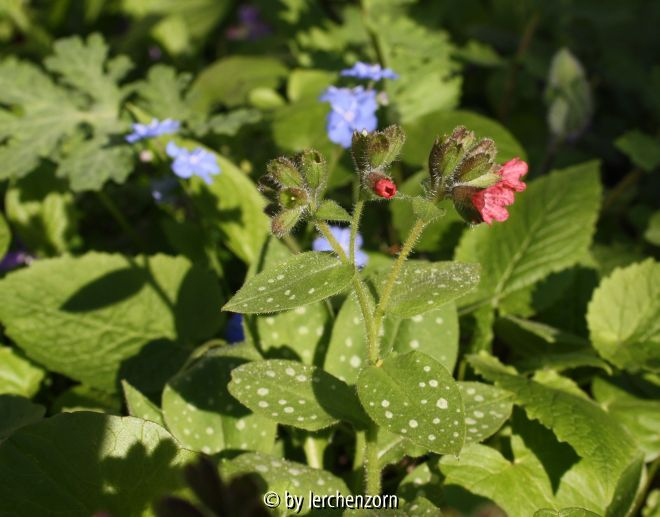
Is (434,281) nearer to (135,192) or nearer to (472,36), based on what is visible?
(135,192)

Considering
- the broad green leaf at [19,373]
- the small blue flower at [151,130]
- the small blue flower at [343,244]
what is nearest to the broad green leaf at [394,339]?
the small blue flower at [343,244]

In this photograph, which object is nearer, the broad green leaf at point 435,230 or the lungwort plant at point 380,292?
the lungwort plant at point 380,292

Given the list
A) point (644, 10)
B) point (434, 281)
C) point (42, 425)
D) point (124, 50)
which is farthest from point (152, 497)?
point (644, 10)

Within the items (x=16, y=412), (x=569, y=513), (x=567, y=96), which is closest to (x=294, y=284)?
(x=569, y=513)

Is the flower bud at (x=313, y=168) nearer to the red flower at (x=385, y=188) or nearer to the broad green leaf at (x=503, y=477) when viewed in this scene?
the red flower at (x=385, y=188)

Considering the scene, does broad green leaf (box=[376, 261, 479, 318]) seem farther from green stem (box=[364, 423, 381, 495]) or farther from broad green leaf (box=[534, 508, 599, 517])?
broad green leaf (box=[534, 508, 599, 517])

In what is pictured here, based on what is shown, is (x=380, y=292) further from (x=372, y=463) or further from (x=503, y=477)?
(x=503, y=477)
